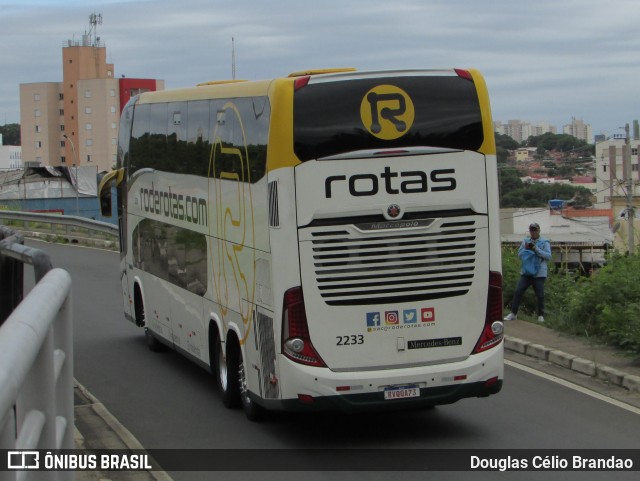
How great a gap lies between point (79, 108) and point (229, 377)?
5627 inches

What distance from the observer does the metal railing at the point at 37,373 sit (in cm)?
231

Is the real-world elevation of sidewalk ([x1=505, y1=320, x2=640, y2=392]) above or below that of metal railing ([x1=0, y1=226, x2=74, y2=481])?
below

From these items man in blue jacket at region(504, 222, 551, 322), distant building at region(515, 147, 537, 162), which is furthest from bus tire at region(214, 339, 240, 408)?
distant building at region(515, 147, 537, 162)

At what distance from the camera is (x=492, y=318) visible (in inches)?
420

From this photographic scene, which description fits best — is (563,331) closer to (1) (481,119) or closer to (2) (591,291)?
(2) (591,291)

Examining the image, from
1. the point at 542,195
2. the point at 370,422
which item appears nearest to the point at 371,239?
the point at 370,422

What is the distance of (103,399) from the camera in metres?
13.1

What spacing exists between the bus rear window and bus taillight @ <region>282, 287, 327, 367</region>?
1327 millimetres

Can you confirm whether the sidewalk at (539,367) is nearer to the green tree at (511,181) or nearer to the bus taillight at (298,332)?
the bus taillight at (298,332)

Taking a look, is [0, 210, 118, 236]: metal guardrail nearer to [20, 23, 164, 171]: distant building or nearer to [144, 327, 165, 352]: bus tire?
[144, 327, 165, 352]: bus tire

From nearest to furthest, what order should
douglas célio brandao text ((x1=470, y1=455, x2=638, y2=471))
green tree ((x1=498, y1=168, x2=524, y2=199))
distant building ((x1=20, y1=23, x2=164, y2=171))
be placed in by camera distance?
1. douglas célio brandao text ((x1=470, y1=455, x2=638, y2=471))
2. green tree ((x1=498, y1=168, x2=524, y2=199))
3. distant building ((x1=20, y1=23, x2=164, y2=171))

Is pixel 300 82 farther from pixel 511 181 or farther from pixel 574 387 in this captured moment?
pixel 511 181

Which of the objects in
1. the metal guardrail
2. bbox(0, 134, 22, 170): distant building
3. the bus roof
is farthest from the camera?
bbox(0, 134, 22, 170): distant building

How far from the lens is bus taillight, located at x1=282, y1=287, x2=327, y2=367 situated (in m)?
10.2
